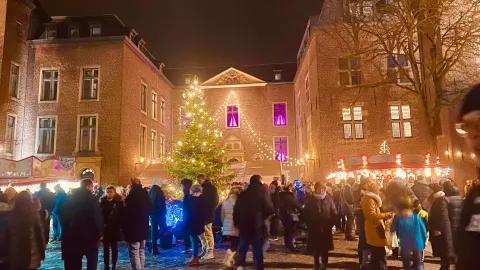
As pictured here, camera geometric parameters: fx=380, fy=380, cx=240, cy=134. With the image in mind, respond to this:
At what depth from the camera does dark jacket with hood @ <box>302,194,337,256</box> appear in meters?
7.00

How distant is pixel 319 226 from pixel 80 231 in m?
4.14

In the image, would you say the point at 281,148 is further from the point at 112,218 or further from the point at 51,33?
the point at 112,218

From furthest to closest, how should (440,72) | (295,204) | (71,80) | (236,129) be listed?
1. (236,129)
2. (71,80)
3. (440,72)
4. (295,204)

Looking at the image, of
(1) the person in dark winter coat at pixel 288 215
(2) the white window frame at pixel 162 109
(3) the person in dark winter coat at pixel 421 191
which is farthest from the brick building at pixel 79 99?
(3) the person in dark winter coat at pixel 421 191

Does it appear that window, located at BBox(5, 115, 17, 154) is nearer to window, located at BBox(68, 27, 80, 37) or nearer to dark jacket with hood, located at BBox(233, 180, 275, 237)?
window, located at BBox(68, 27, 80, 37)

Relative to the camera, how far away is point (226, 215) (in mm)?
8570

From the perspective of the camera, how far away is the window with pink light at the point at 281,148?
35.5 meters

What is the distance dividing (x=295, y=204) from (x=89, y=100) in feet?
59.1

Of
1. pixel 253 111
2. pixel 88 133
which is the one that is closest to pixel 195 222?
pixel 88 133

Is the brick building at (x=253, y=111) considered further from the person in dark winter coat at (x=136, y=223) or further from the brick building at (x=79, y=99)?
the person in dark winter coat at (x=136, y=223)

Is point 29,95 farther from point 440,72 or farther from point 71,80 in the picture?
point 440,72

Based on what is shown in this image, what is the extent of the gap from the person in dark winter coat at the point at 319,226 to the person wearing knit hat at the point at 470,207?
534cm

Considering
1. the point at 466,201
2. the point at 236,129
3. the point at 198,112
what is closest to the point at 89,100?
the point at 198,112

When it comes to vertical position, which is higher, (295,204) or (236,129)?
(236,129)
